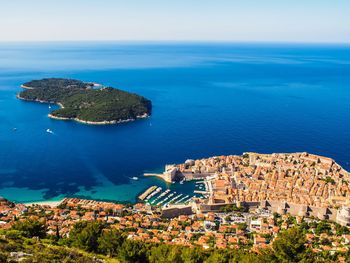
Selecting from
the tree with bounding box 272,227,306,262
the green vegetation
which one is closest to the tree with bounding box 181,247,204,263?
the green vegetation

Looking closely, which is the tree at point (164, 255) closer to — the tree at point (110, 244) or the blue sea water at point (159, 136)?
the tree at point (110, 244)

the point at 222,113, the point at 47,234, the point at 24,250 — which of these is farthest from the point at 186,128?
the point at 24,250

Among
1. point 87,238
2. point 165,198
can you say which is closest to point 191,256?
point 87,238

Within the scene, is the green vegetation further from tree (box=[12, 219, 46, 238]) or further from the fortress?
the fortress

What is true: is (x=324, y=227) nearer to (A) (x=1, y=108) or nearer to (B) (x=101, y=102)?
(B) (x=101, y=102)

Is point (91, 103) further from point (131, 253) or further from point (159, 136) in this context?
point (131, 253)

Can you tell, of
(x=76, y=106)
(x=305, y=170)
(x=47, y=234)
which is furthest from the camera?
(x=76, y=106)
